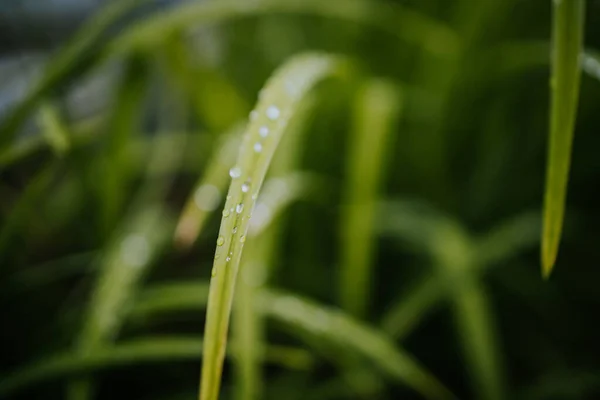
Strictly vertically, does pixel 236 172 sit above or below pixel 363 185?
below

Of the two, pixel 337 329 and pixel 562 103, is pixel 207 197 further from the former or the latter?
pixel 562 103

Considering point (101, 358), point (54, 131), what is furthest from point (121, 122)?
point (101, 358)

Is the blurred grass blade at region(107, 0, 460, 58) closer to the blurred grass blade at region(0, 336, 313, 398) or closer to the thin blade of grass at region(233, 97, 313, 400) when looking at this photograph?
the thin blade of grass at region(233, 97, 313, 400)

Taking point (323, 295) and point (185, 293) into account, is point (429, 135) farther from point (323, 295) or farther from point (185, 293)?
point (185, 293)

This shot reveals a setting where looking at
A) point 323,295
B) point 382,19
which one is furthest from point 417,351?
point 382,19

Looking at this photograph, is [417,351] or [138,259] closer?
[138,259]

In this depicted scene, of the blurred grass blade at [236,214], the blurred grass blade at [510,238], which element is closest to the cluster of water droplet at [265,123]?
the blurred grass blade at [236,214]

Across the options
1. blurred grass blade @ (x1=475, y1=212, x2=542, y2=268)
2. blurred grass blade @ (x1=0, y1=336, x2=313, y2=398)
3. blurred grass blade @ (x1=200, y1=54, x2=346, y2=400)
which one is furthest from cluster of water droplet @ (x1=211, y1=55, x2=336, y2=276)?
blurred grass blade @ (x1=475, y1=212, x2=542, y2=268)

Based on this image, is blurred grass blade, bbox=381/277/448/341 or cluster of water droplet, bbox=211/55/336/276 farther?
blurred grass blade, bbox=381/277/448/341
